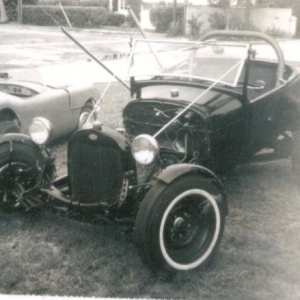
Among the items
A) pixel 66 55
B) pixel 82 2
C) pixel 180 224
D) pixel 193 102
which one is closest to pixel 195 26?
pixel 66 55

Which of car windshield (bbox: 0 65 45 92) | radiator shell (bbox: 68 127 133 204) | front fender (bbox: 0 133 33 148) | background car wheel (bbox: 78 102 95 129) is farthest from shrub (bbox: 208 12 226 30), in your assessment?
radiator shell (bbox: 68 127 133 204)

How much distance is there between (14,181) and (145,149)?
1255mm

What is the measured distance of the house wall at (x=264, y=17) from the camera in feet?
68.7

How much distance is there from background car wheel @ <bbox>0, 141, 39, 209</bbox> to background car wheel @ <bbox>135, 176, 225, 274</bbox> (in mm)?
1273

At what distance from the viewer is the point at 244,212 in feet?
14.4

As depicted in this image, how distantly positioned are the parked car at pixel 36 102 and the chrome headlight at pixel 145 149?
7.12 feet

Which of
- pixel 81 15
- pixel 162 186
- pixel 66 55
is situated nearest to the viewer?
pixel 162 186

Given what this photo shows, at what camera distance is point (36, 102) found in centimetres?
572

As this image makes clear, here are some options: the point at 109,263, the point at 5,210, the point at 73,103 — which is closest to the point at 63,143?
the point at 73,103

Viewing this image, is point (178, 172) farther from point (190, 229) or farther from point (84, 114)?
point (84, 114)

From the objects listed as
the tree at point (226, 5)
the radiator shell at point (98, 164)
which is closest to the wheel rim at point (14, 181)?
the radiator shell at point (98, 164)

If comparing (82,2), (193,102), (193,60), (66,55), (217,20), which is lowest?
(66,55)

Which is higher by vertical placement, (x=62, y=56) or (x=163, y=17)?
(x=163, y=17)

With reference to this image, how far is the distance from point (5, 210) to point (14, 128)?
4.19 feet
